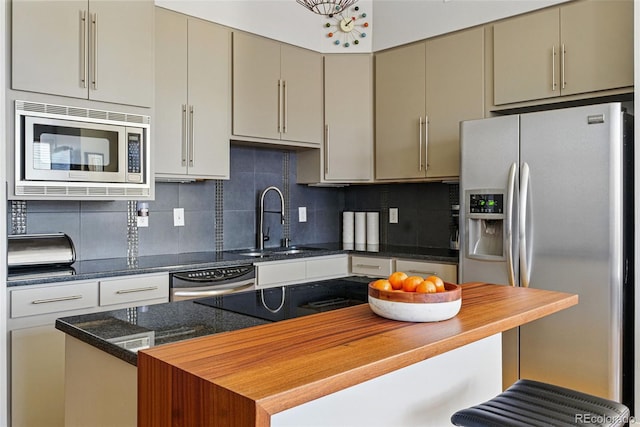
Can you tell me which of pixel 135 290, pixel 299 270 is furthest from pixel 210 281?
pixel 299 270

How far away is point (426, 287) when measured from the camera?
141 cm

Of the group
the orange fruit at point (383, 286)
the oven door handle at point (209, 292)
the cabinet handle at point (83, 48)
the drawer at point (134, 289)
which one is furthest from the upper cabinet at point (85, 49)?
the orange fruit at point (383, 286)

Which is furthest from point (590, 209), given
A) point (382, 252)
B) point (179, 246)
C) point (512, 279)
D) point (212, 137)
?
point (179, 246)

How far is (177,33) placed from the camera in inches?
123

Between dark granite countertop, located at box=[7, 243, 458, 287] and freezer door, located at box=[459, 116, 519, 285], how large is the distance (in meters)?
0.22

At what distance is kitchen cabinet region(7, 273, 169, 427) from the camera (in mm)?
2295

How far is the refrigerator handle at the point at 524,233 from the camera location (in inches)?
108

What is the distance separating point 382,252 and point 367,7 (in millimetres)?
1869

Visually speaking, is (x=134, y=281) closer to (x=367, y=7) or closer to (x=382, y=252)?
(x=382, y=252)

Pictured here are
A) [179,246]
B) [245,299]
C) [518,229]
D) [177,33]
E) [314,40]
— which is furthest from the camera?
[314,40]

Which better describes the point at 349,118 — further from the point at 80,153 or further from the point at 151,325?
the point at 151,325

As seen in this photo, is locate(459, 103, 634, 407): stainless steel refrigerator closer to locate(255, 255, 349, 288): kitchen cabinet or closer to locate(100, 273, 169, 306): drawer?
locate(255, 255, 349, 288): kitchen cabinet

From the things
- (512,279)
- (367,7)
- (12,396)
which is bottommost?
(12,396)

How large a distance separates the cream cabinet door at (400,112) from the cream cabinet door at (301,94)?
1.53 ft
